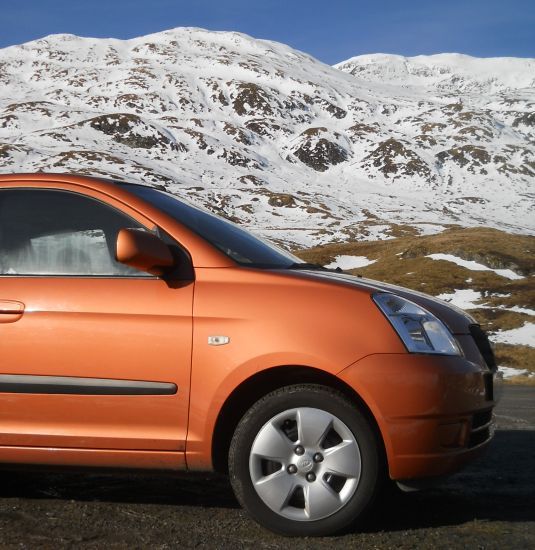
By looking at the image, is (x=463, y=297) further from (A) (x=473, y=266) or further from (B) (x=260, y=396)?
(B) (x=260, y=396)

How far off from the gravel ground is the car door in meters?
0.44

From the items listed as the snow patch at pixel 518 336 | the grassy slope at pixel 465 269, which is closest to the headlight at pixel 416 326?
the snow patch at pixel 518 336

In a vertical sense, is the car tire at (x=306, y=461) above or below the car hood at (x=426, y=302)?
below

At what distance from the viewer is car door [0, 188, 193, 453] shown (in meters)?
3.81

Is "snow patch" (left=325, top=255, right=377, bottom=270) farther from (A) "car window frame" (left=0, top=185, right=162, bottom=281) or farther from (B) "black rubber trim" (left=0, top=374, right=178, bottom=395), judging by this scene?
(B) "black rubber trim" (left=0, top=374, right=178, bottom=395)

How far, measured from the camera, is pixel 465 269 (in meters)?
44.1

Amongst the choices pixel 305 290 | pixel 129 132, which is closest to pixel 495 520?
pixel 305 290

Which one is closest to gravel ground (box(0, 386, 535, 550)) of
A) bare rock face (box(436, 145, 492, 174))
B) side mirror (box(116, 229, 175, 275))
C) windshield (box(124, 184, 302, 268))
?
side mirror (box(116, 229, 175, 275))

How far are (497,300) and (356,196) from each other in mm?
127827

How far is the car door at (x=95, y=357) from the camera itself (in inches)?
150

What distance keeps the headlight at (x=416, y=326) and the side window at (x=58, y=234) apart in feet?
4.57

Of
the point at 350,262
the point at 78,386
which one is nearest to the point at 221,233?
the point at 78,386

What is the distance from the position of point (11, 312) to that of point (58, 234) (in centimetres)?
54

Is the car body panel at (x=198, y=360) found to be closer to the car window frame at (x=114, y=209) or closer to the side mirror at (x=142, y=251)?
the car window frame at (x=114, y=209)
